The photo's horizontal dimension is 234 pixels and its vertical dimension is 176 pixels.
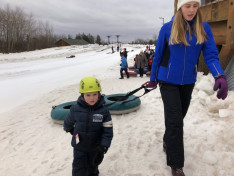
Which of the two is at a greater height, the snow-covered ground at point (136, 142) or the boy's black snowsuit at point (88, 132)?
the boy's black snowsuit at point (88, 132)

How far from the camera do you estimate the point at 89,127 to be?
2.14 metres

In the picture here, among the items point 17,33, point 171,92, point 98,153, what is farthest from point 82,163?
point 17,33

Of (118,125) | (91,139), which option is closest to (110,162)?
(91,139)

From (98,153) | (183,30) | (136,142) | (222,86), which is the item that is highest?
(183,30)

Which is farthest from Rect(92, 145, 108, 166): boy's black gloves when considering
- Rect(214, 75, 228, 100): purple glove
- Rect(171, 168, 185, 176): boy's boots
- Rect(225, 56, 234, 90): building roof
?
Rect(225, 56, 234, 90): building roof

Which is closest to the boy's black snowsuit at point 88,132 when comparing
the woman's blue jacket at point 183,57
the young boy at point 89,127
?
the young boy at point 89,127

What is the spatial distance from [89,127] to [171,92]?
1024 millimetres

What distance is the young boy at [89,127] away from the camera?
2.11 m

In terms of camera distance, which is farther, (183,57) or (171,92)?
(171,92)

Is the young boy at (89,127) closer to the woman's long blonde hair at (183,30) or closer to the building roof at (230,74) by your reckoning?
the woman's long blonde hair at (183,30)

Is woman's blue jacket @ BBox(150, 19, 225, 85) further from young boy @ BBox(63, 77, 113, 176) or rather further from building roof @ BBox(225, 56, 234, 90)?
building roof @ BBox(225, 56, 234, 90)

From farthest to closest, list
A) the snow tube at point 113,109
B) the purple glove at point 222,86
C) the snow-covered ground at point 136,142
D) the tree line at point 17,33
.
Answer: the tree line at point 17,33 → the snow tube at point 113,109 → the snow-covered ground at point 136,142 → the purple glove at point 222,86

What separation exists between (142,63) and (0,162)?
9.77m

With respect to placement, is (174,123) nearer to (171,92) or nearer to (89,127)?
(171,92)
